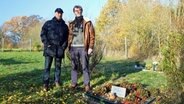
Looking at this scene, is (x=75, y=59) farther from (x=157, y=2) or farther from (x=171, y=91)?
(x=157, y=2)

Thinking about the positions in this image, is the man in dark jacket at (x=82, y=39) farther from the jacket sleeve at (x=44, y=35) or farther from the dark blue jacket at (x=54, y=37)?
the jacket sleeve at (x=44, y=35)

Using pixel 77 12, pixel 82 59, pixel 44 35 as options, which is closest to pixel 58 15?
pixel 77 12

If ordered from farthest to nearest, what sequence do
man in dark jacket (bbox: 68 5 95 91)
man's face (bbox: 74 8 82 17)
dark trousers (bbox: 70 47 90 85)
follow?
dark trousers (bbox: 70 47 90 85) < man in dark jacket (bbox: 68 5 95 91) < man's face (bbox: 74 8 82 17)

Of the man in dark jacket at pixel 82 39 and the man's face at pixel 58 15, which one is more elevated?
the man's face at pixel 58 15

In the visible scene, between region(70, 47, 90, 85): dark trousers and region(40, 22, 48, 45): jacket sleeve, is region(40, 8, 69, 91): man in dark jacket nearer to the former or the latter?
region(40, 22, 48, 45): jacket sleeve

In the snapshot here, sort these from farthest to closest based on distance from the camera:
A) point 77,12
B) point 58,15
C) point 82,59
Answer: point 82,59 < point 58,15 < point 77,12

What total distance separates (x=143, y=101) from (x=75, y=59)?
2354 millimetres

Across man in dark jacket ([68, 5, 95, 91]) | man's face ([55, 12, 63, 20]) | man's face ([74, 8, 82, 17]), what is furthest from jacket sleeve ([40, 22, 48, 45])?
man's face ([74, 8, 82, 17])

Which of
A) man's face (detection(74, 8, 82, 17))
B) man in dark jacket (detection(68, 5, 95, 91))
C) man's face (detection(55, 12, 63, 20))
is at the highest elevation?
man's face (detection(74, 8, 82, 17))

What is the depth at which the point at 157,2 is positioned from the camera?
126ft

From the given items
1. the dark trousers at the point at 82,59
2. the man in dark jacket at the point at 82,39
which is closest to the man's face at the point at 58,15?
the man in dark jacket at the point at 82,39

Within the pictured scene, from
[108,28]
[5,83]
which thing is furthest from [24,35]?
[5,83]

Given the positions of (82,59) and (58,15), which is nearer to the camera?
(58,15)

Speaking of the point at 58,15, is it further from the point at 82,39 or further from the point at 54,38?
the point at 82,39
